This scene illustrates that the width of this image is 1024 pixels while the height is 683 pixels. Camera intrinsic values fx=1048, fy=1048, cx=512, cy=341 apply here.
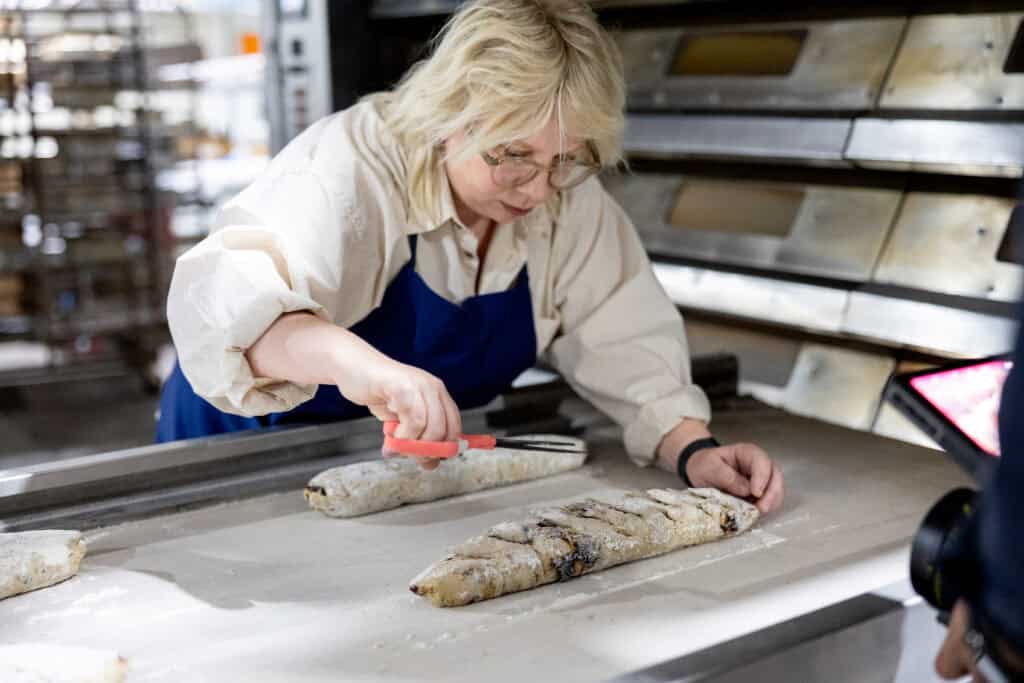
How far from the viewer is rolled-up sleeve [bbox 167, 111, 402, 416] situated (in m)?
1.46

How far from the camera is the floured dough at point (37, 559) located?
1329mm

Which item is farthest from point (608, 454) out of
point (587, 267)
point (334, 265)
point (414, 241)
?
point (334, 265)

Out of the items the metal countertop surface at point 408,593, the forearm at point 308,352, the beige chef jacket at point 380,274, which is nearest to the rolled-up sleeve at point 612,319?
the beige chef jacket at point 380,274

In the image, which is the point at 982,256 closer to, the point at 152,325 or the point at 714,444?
the point at 714,444

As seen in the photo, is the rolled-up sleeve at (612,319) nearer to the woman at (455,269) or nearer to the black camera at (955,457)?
the woman at (455,269)

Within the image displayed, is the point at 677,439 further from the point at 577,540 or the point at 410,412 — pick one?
the point at 410,412

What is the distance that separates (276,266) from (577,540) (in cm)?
59

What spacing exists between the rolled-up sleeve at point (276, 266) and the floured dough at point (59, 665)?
46 centimetres

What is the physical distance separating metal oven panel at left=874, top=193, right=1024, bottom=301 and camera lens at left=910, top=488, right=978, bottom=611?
4.25 feet

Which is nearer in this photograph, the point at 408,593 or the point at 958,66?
the point at 408,593

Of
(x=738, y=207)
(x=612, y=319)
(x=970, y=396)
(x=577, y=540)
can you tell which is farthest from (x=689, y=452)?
(x=738, y=207)

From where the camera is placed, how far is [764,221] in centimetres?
→ 268

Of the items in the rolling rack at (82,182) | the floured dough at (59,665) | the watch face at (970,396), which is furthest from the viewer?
the rolling rack at (82,182)

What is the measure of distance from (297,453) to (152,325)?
424cm
